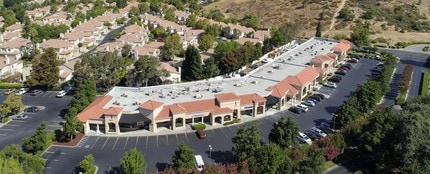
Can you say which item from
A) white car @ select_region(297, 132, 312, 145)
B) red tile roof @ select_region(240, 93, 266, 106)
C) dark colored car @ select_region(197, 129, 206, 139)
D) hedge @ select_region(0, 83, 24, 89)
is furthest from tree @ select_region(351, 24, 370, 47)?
hedge @ select_region(0, 83, 24, 89)

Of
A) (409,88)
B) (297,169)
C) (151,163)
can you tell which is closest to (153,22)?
(409,88)

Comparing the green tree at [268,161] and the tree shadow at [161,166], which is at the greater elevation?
the green tree at [268,161]

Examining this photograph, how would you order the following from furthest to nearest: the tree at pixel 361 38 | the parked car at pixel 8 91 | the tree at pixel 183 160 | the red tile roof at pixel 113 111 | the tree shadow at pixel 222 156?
1. the tree at pixel 361 38
2. the parked car at pixel 8 91
3. the red tile roof at pixel 113 111
4. the tree shadow at pixel 222 156
5. the tree at pixel 183 160

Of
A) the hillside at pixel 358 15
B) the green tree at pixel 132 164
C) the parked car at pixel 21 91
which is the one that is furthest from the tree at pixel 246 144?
the hillside at pixel 358 15

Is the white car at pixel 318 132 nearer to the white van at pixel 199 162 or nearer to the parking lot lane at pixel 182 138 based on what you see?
the white van at pixel 199 162

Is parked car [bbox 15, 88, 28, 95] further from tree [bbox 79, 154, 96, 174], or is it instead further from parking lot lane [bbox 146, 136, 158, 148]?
tree [bbox 79, 154, 96, 174]

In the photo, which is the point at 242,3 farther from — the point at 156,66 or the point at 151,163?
the point at 151,163

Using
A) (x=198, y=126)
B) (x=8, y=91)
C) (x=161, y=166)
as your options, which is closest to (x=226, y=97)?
(x=198, y=126)
